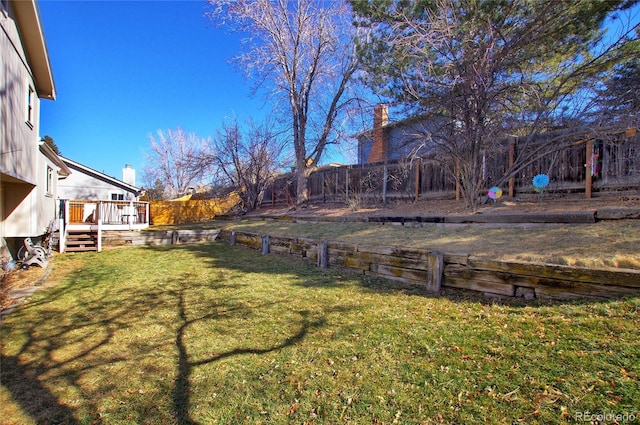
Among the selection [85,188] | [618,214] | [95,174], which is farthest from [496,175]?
[85,188]

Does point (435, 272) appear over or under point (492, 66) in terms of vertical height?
under

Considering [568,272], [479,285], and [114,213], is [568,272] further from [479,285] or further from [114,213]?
[114,213]

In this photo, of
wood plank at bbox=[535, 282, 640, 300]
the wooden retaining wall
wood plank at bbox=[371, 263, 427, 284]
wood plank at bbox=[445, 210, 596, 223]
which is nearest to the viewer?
wood plank at bbox=[535, 282, 640, 300]

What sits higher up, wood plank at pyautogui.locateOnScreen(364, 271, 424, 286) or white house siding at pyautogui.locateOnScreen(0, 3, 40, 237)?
white house siding at pyautogui.locateOnScreen(0, 3, 40, 237)

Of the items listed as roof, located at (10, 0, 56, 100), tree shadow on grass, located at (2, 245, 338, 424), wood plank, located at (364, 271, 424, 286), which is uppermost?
roof, located at (10, 0, 56, 100)

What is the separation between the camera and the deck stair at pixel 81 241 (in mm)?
9859

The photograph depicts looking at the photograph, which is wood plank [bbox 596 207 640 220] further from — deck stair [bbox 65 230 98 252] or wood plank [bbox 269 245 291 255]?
deck stair [bbox 65 230 98 252]

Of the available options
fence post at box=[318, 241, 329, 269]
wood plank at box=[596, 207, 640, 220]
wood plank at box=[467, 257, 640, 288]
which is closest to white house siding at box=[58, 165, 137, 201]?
fence post at box=[318, 241, 329, 269]

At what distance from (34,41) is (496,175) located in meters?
11.3

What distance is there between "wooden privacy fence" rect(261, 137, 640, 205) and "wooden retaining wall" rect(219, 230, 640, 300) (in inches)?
134

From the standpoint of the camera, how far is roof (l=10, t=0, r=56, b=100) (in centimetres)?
626

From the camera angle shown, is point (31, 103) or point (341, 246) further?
point (31, 103)

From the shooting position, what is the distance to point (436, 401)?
2.07 meters

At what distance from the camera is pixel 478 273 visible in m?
3.82
